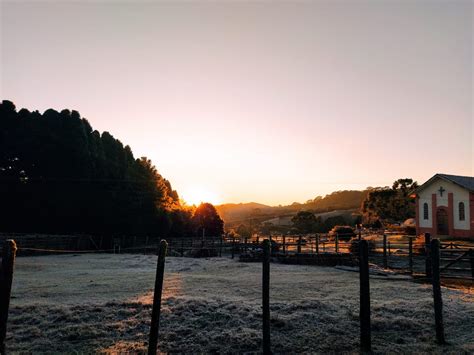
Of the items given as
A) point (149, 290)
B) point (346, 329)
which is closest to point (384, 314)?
point (346, 329)

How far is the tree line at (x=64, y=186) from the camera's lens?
46.2 m

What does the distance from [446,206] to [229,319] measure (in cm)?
3920

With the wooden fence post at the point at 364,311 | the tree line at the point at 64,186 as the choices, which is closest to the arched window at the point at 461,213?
the tree line at the point at 64,186

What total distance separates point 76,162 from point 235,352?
4534 centimetres

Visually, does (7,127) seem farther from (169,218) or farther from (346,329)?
(346,329)

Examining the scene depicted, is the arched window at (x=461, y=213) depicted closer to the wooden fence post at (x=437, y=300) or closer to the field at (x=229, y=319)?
the field at (x=229, y=319)

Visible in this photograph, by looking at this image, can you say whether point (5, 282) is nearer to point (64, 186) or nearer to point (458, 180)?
point (64, 186)

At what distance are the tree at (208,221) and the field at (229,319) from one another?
130 feet

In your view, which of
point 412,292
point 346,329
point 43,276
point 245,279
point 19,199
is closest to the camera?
point 346,329

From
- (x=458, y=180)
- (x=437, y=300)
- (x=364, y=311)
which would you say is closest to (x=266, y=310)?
(x=364, y=311)

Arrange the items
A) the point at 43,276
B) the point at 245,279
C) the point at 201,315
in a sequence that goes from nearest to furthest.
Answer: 1. the point at 201,315
2. the point at 245,279
3. the point at 43,276

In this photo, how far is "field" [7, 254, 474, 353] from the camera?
8.98m

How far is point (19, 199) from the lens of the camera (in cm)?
4622

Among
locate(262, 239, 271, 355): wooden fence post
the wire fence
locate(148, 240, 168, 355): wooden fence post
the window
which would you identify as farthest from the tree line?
locate(262, 239, 271, 355): wooden fence post
